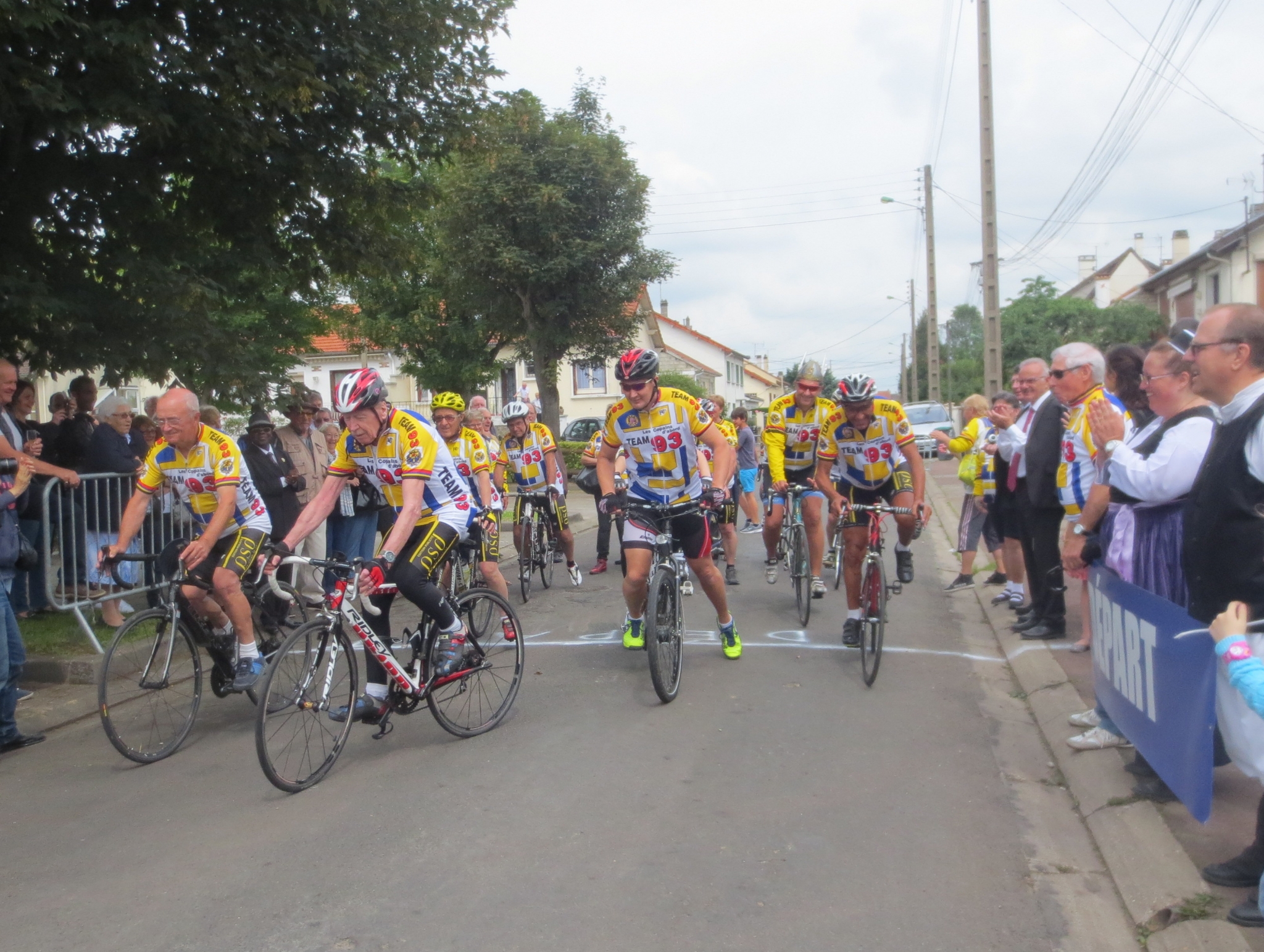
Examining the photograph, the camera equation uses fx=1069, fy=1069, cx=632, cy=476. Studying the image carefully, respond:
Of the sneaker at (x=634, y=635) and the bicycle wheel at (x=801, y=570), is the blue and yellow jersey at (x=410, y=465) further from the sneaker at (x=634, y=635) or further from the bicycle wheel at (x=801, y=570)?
the bicycle wheel at (x=801, y=570)

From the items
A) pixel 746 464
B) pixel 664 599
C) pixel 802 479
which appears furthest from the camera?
pixel 746 464

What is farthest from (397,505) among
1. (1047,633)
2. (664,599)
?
(1047,633)

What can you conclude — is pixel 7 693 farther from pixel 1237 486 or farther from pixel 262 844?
pixel 1237 486

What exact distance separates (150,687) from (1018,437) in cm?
647

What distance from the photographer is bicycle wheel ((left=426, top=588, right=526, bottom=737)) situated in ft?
19.8

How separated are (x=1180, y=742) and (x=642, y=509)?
3.71 metres

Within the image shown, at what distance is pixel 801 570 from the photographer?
921cm

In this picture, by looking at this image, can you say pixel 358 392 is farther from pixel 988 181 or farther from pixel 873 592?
pixel 988 181

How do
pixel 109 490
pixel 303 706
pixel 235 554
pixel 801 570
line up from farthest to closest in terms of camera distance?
pixel 801 570, pixel 109 490, pixel 235 554, pixel 303 706

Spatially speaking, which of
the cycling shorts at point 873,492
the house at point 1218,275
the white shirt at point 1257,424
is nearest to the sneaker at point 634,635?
the cycling shorts at point 873,492

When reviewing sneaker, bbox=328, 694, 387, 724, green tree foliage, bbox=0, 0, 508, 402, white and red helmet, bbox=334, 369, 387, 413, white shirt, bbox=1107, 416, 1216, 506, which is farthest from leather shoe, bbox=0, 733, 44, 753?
white shirt, bbox=1107, 416, 1216, 506

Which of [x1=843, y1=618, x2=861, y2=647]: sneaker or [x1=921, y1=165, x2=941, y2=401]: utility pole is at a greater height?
[x1=921, y1=165, x2=941, y2=401]: utility pole

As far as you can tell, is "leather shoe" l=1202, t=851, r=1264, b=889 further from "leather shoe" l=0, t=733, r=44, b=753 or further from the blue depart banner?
"leather shoe" l=0, t=733, r=44, b=753

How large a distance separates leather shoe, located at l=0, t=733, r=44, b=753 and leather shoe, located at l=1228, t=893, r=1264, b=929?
619 centimetres
